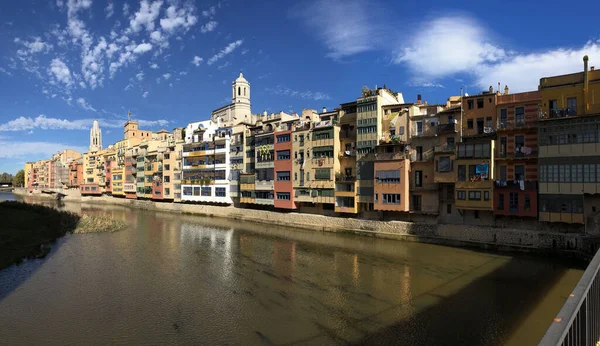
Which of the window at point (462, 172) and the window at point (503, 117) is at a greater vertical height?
the window at point (503, 117)

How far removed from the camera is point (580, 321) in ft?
18.4

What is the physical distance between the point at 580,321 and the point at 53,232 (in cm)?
5346

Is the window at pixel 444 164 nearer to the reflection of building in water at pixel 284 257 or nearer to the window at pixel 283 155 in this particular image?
the reflection of building in water at pixel 284 257

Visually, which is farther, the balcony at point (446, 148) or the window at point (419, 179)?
the window at point (419, 179)

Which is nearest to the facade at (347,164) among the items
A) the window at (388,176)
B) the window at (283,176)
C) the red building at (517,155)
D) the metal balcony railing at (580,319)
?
the window at (388,176)

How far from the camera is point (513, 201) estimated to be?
34.8m

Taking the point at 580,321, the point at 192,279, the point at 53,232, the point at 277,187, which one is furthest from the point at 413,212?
the point at 53,232

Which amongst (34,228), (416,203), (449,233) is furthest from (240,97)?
(449,233)

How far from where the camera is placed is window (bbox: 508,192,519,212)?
113 feet

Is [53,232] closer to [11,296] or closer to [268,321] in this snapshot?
[11,296]

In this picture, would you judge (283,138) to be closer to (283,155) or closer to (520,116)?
(283,155)

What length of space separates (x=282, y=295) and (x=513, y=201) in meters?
25.8

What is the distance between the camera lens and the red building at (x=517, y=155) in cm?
3394

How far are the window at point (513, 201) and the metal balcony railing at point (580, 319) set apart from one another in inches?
1217
